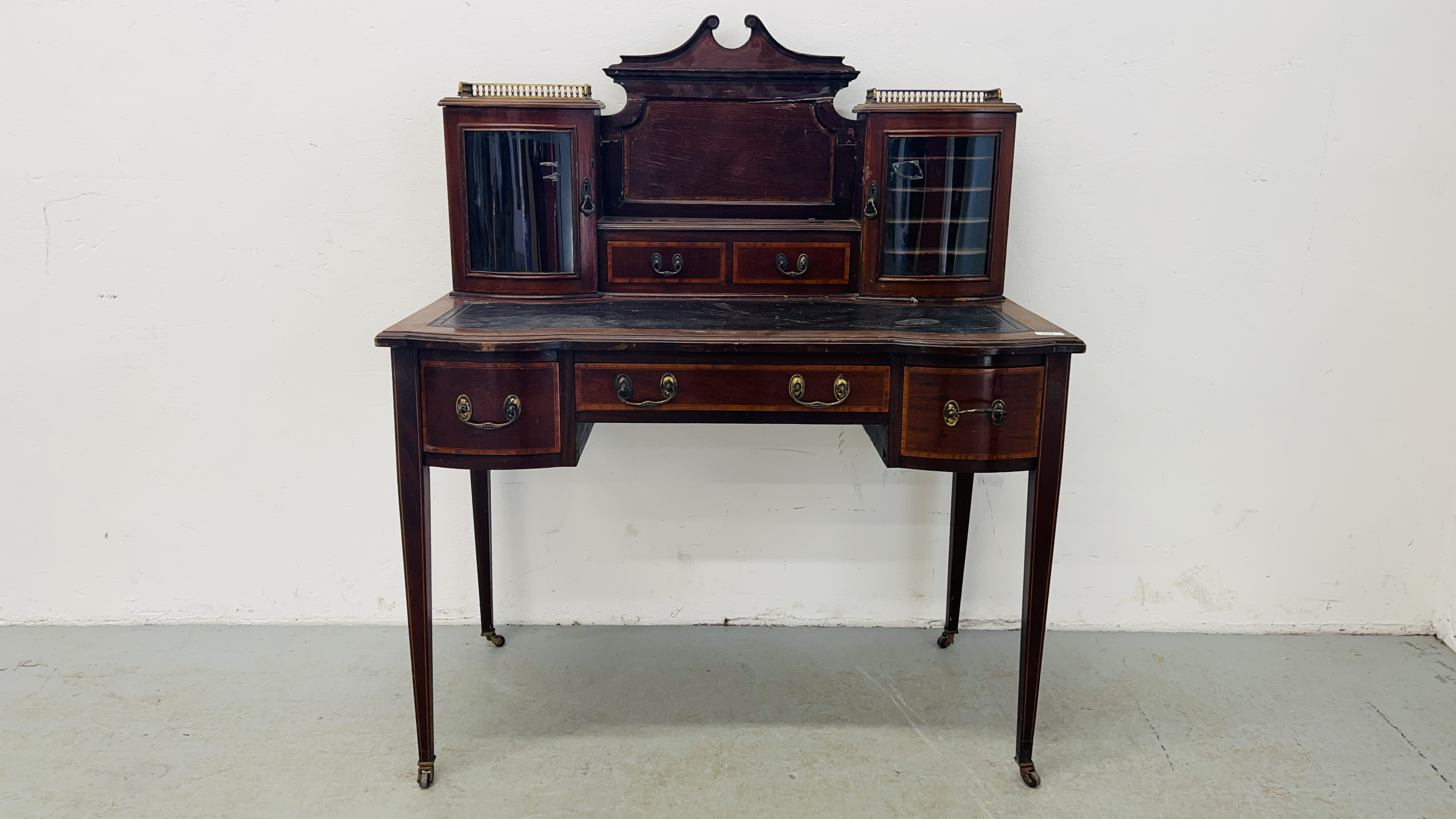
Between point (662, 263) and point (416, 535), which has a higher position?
point (662, 263)

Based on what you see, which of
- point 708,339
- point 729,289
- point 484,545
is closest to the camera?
point 708,339

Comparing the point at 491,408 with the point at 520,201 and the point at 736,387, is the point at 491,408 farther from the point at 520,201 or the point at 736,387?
the point at 520,201

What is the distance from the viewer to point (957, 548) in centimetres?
284

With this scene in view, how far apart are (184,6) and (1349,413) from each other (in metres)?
3.49

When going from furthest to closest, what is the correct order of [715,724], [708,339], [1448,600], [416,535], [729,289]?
[1448,600], [729,289], [715,724], [416,535], [708,339]

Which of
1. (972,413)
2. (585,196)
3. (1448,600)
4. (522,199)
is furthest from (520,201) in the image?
(1448,600)

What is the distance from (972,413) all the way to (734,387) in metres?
0.50

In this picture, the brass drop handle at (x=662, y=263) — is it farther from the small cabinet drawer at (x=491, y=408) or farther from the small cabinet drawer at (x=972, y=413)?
the small cabinet drawer at (x=972, y=413)

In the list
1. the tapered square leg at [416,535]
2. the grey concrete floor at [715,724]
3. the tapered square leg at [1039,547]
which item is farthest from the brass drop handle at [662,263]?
the grey concrete floor at [715,724]

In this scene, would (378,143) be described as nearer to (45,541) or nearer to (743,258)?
(743,258)

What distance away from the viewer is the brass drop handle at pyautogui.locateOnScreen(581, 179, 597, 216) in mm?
2479

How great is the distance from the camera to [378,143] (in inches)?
106

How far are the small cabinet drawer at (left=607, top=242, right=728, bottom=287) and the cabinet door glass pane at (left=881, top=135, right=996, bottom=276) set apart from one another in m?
0.44

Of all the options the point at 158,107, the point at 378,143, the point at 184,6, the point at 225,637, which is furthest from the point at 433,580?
the point at 184,6
